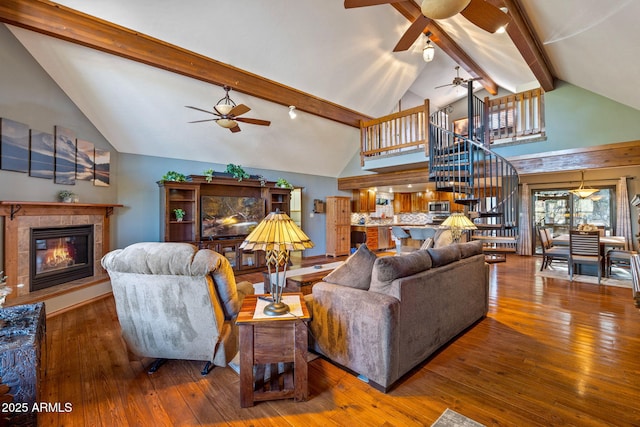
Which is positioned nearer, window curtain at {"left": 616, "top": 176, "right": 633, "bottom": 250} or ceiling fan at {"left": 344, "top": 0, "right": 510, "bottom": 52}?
ceiling fan at {"left": 344, "top": 0, "right": 510, "bottom": 52}

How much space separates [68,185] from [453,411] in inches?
202

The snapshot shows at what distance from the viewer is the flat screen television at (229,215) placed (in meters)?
5.47

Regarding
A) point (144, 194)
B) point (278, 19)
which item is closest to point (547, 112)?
point (278, 19)

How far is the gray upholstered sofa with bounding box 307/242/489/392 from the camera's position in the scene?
Result: 188 cm

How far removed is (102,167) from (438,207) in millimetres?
8797

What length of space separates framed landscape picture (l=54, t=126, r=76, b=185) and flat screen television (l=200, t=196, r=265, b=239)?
6.50ft

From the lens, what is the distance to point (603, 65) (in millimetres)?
3467

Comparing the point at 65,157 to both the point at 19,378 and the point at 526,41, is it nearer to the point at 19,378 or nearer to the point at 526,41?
the point at 19,378

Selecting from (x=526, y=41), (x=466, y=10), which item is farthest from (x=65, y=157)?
(x=526, y=41)

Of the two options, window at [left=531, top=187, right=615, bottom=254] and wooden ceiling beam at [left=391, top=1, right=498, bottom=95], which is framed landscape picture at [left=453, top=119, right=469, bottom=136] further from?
window at [left=531, top=187, right=615, bottom=254]

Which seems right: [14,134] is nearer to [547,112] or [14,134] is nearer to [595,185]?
[547,112]

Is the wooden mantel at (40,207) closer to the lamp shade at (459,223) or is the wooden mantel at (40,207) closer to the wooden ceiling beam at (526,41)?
the lamp shade at (459,223)

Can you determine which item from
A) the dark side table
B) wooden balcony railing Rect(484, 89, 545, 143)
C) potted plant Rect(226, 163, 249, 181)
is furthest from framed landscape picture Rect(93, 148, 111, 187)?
wooden balcony railing Rect(484, 89, 545, 143)

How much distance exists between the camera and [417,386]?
6.44ft
